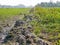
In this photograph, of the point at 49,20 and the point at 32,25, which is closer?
the point at 32,25

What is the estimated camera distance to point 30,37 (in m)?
10.6

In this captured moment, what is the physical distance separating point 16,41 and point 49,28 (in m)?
2.81

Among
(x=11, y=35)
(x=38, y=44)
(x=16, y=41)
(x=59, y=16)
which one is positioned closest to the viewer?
(x=38, y=44)

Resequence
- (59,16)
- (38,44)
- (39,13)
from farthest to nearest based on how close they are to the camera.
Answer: (39,13)
(59,16)
(38,44)

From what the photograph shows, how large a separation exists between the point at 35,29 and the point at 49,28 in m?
0.93

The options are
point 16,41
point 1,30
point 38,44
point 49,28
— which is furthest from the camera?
point 1,30

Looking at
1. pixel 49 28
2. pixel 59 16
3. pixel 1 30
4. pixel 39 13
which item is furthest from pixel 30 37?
pixel 39 13

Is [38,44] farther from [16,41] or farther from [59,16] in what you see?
[59,16]

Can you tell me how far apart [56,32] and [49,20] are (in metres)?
2.72

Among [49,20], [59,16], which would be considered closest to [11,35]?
[49,20]

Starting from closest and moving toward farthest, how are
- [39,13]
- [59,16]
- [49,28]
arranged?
[49,28], [59,16], [39,13]

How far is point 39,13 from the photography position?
17.0m

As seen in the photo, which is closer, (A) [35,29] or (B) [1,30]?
(A) [35,29]

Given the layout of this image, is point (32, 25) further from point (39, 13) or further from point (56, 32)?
point (39, 13)
